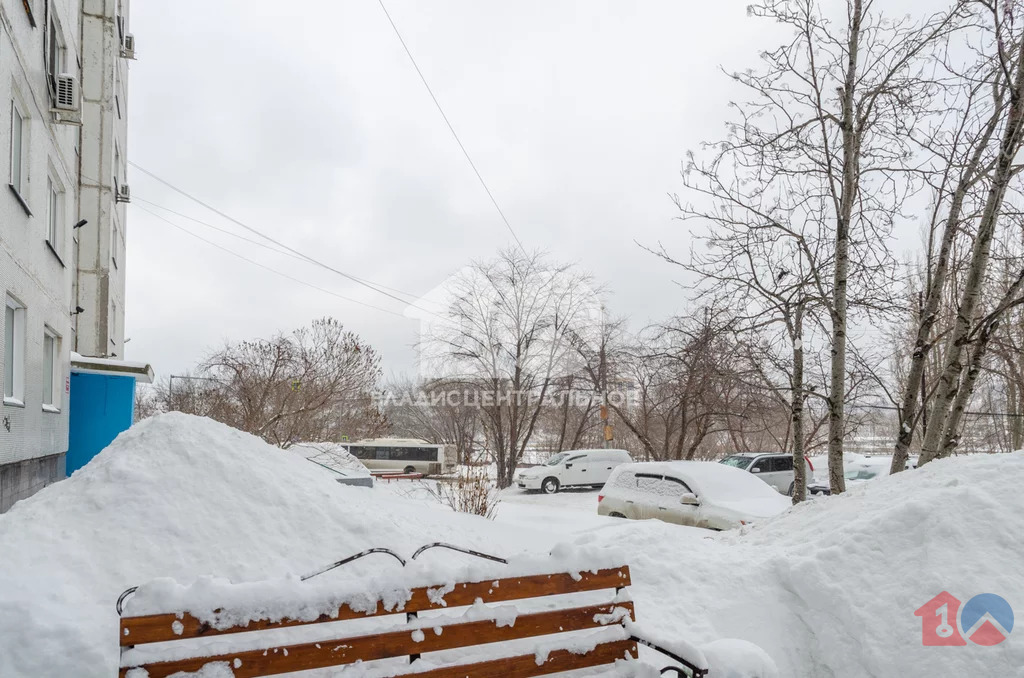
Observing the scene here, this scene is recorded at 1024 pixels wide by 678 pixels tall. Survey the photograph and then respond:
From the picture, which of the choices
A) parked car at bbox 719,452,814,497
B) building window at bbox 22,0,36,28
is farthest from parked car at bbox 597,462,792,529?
parked car at bbox 719,452,814,497

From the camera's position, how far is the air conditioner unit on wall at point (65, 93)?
1005 centimetres

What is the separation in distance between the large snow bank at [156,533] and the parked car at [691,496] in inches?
211

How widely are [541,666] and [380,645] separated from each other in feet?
2.85

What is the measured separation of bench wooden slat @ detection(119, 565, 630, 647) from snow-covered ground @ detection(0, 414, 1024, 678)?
0.12 m

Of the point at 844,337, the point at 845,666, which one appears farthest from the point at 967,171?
the point at 845,666

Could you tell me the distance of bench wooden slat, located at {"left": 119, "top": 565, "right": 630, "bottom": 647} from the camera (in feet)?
9.73

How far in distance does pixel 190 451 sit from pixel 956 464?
592cm

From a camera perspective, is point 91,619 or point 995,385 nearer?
point 91,619

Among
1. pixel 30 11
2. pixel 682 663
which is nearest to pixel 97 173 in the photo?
pixel 30 11

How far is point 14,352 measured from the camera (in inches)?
344

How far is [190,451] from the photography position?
572 cm

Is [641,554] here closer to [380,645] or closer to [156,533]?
[380,645]

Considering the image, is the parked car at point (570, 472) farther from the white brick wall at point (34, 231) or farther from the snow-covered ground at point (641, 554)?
the snow-covered ground at point (641, 554)

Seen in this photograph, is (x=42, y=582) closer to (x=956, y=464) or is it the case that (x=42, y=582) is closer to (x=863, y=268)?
(x=956, y=464)
